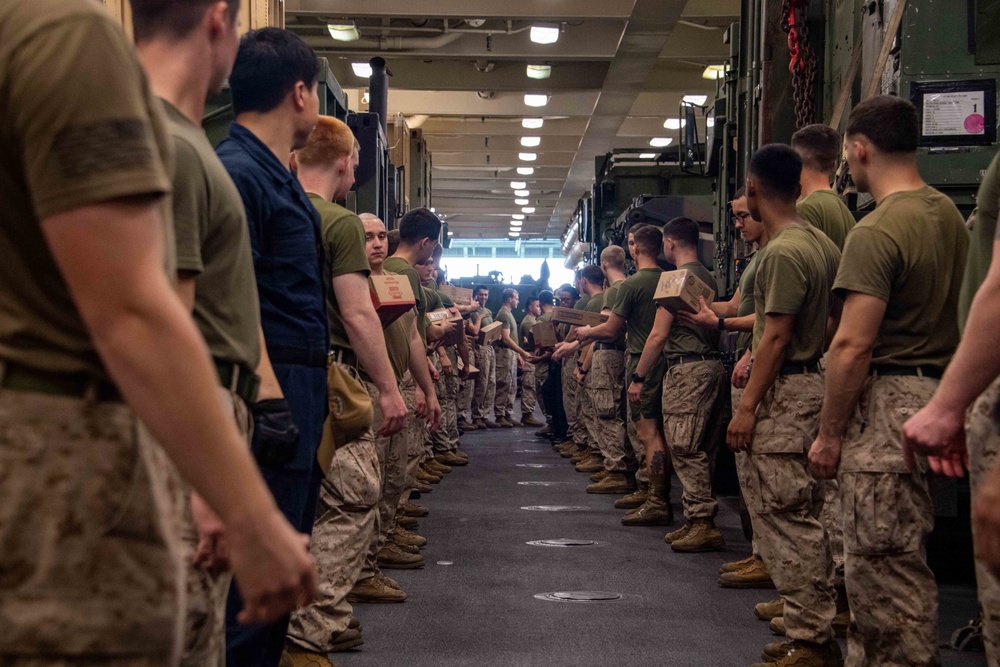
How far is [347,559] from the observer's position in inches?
163

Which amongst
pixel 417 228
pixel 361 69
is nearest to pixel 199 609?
pixel 417 228

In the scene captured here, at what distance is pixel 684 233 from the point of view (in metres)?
7.17

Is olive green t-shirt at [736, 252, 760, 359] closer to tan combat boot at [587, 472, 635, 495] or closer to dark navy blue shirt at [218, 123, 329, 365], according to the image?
dark navy blue shirt at [218, 123, 329, 365]

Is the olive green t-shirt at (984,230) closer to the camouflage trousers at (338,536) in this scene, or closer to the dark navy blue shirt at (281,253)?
the dark navy blue shirt at (281,253)

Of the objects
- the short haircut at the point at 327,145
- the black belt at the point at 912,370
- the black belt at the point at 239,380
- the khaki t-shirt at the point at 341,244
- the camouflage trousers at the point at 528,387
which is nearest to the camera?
the black belt at the point at 239,380

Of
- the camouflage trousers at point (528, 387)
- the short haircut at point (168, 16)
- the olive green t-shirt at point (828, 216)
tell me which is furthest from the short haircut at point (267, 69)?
the camouflage trousers at point (528, 387)

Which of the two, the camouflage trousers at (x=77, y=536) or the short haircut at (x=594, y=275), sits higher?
the short haircut at (x=594, y=275)

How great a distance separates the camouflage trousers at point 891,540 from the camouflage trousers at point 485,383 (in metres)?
12.1

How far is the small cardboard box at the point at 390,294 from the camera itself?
15.6 feet

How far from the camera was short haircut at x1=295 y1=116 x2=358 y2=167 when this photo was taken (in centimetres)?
396

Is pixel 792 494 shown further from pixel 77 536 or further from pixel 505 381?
pixel 505 381

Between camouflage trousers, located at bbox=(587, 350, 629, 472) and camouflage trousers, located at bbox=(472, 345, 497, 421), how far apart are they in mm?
5933

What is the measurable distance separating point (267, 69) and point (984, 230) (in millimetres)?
1769

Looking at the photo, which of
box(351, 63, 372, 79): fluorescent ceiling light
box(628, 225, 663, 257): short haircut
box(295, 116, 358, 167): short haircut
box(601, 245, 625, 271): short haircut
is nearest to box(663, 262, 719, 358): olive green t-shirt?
box(628, 225, 663, 257): short haircut
